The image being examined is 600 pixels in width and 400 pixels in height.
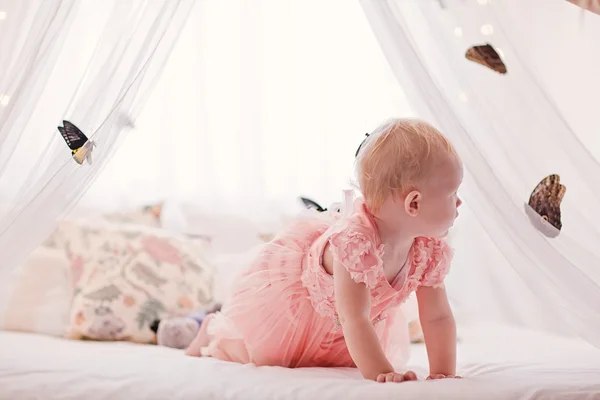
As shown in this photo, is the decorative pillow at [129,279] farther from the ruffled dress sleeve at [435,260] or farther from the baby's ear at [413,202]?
the baby's ear at [413,202]

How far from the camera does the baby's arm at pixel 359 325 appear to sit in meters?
1.57

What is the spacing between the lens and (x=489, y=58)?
1.72 metres

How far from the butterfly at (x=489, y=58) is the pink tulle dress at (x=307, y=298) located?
1.39ft

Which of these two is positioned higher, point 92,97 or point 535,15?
point 535,15

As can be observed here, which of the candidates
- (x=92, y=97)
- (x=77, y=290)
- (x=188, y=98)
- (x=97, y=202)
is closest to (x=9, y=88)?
(x=92, y=97)

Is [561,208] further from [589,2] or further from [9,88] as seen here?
[9,88]

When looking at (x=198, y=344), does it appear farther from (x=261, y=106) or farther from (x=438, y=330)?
(x=261, y=106)

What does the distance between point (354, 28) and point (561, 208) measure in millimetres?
1594

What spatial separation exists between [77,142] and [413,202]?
0.78 m

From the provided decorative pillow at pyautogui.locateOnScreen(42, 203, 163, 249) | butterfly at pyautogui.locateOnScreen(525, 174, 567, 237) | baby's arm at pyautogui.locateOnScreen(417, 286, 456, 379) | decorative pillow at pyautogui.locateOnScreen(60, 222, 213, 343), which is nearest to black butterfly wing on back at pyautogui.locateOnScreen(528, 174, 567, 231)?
butterfly at pyautogui.locateOnScreen(525, 174, 567, 237)

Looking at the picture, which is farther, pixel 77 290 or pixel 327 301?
pixel 77 290

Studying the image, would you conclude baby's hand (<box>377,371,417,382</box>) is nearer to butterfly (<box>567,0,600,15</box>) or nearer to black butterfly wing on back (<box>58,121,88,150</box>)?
black butterfly wing on back (<box>58,121,88,150</box>)

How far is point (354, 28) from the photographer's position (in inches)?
121

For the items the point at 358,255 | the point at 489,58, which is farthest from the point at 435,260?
the point at 489,58
